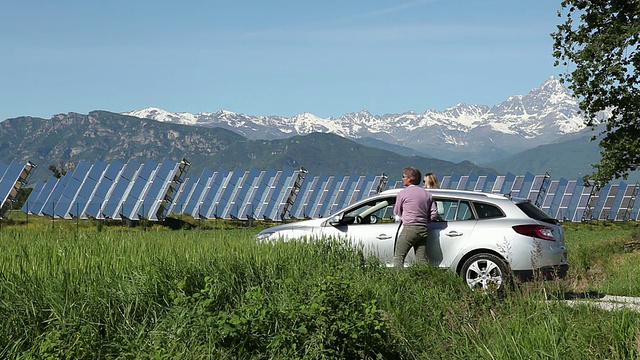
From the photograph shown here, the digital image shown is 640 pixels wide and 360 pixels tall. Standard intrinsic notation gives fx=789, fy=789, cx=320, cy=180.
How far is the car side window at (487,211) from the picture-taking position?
12.5 metres

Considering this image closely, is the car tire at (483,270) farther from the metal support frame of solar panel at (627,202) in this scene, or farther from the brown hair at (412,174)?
the metal support frame of solar panel at (627,202)

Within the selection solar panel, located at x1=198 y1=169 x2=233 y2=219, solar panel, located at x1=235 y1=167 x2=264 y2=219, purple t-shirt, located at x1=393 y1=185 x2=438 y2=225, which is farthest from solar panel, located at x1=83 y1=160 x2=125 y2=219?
purple t-shirt, located at x1=393 y1=185 x2=438 y2=225

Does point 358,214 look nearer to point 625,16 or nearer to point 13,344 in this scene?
point 13,344

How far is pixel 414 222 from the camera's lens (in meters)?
12.2

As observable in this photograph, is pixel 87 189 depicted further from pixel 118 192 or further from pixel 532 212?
pixel 532 212

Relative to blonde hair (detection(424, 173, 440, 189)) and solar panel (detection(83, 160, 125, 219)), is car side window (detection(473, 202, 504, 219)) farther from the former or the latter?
solar panel (detection(83, 160, 125, 219))

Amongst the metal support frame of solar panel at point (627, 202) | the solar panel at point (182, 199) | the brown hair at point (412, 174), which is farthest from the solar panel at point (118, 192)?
the metal support frame of solar panel at point (627, 202)

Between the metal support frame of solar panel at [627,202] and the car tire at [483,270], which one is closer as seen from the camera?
the car tire at [483,270]

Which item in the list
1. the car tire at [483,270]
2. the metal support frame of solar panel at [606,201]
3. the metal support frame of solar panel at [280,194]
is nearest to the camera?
the car tire at [483,270]

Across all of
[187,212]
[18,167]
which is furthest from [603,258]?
[187,212]

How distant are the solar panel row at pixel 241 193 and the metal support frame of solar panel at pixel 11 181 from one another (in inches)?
102

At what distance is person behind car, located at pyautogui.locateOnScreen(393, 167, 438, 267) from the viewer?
1217 centimetres

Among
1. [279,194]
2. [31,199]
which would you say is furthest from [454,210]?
[279,194]

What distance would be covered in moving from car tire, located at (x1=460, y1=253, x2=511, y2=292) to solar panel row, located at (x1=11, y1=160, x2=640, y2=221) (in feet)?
93.0
